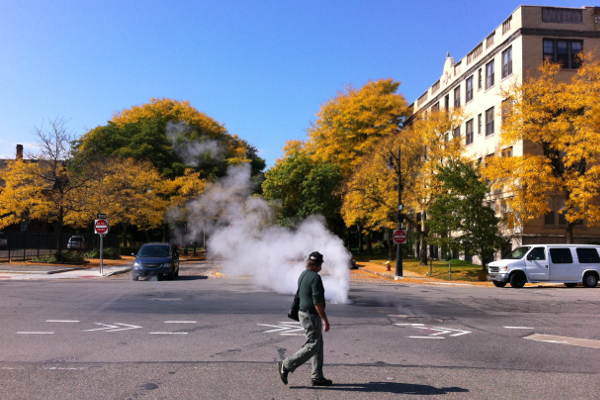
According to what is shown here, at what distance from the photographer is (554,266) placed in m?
22.0

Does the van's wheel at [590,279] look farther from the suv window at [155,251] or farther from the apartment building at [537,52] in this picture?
the suv window at [155,251]

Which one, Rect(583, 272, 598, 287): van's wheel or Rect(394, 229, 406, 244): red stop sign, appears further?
Rect(394, 229, 406, 244): red stop sign

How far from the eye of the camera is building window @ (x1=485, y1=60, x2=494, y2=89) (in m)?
36.5

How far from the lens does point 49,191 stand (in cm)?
3403

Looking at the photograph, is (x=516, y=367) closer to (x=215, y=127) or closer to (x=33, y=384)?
(x=33, y=384)

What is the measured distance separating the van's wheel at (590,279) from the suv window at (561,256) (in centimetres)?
94

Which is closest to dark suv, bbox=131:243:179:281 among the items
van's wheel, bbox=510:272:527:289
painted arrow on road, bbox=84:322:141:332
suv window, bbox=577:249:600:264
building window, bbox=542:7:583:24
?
painted arrow on road, bbox=84:322:141:332

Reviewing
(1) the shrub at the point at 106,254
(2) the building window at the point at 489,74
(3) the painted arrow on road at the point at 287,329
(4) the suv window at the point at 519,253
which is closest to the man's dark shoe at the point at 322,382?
(3) the painted arrow on road at the point at 287,329

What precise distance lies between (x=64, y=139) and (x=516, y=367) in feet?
104

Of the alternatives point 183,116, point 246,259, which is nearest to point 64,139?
point 246,259

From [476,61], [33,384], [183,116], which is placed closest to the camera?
[33,384]

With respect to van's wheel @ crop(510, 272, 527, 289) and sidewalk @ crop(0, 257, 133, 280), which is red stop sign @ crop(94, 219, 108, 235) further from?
van's wheel @ crop(510, 272, 527, 289)

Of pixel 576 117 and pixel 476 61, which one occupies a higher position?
pixel 476 61

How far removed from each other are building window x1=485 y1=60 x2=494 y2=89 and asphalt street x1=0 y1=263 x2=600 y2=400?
2461cm
